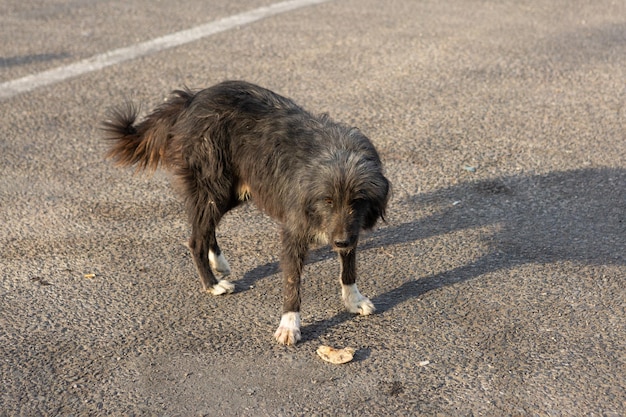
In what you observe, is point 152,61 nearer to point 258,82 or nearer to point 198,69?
point 198,69

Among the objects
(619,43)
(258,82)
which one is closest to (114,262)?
(258,82)

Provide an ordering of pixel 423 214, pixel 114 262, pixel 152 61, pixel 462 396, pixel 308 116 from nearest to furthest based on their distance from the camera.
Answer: pixel 462 396
pixel 308 116
pixel 114 262
pixel 423 214
pixel 152 61

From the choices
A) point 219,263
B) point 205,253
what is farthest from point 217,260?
point 205,253

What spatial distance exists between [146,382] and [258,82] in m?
4.92

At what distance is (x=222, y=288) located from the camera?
208 inches

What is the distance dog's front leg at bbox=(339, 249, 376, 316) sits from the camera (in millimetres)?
5051

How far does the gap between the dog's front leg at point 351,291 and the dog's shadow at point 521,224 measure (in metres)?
0.07

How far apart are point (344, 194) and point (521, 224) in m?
2.16

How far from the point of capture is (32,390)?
4285 millimetres

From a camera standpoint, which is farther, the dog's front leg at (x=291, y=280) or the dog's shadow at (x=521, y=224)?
the dog's shadow at (x=521, y=224)

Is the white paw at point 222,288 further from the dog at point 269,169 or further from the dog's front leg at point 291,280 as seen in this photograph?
the dog's front leg at point 291,280

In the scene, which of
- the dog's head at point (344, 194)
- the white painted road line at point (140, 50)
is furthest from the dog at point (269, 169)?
the white painted road line at point (140, 50)

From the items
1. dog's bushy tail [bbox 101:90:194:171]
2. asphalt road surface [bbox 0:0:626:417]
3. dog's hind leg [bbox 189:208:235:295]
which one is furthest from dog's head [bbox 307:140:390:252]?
dog's bushy tail [bbox 101:90:194:171]

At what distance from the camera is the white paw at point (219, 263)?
18.1ft
